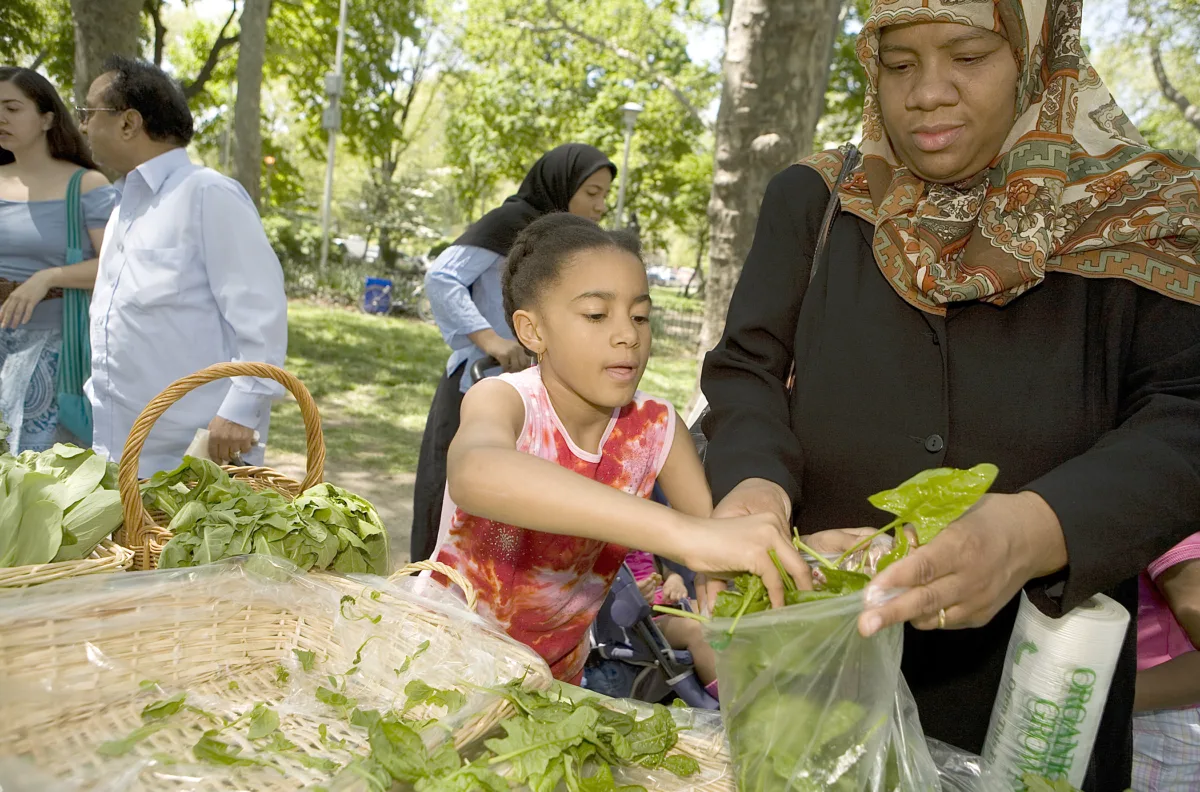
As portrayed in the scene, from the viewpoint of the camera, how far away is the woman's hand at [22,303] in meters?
3.55

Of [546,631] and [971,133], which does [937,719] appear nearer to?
[546,631]

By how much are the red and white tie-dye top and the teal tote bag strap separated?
2330mm

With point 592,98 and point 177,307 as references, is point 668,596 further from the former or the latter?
point 592,98

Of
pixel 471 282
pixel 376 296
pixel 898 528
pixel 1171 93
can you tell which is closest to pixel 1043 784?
pixel 898 528

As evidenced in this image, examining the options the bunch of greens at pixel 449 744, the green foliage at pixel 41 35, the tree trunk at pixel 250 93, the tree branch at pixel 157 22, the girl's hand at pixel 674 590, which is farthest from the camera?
the tree branch at pixel 157 22

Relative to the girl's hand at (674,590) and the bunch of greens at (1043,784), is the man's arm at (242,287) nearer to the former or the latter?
the girl's hand at (674,590)

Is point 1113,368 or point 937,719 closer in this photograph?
point 1113,368

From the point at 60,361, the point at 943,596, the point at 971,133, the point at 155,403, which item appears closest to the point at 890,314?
the point at 971,133

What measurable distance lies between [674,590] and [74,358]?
2.70 m

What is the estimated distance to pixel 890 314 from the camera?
169 cm

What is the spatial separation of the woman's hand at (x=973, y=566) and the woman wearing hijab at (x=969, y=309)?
133mm

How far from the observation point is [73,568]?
5.59 ft

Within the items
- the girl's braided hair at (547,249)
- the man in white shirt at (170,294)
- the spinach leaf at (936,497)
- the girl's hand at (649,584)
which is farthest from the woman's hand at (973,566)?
the man in white shirt at (170,294)

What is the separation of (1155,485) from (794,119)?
14.9 ft
